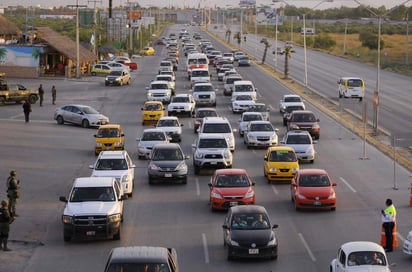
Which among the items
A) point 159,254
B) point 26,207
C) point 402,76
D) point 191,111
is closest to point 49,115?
point 191,111

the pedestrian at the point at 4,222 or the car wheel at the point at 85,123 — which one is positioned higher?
the pedestrian at the point at 4,222

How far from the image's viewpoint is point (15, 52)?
→ 90125 mm

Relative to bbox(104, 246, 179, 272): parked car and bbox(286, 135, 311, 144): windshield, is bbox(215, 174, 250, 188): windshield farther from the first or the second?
bbox(104, 246, 179, 272): parked car

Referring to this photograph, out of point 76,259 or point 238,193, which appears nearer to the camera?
point 76,259

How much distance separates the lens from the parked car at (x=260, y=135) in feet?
144

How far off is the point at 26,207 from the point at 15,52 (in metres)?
61.5

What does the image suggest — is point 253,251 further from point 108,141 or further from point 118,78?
point 118,78

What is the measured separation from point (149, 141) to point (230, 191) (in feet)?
40.4

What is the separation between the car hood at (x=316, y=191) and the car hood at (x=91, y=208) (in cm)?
659

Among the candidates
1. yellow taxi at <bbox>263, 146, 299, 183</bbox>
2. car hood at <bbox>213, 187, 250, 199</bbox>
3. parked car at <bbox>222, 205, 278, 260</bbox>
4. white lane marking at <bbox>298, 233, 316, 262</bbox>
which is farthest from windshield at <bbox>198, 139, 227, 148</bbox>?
Answer: parked car at <bbox>222, 205, 278, 260</bbox>

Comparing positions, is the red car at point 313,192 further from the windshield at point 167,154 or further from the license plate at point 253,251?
the license plate at point 253,251

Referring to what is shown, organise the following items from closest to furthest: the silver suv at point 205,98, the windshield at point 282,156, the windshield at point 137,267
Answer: the windshield at point 137,267
the windshield at point 282,156
the silver suv at point 205,98

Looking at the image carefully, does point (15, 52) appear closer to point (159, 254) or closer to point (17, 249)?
point (17, 249)

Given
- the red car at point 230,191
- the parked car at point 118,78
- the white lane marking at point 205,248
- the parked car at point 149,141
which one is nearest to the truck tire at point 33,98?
the parked car at point 118,78
